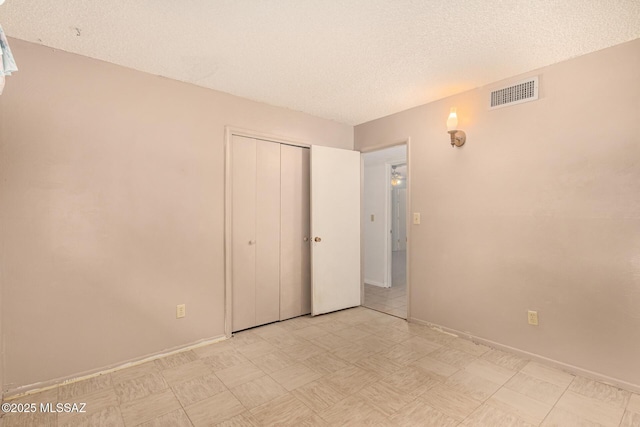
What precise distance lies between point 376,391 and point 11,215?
2.65 meters

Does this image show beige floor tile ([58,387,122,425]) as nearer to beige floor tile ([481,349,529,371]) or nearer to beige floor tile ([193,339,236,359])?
beige floor tile ([193,339,236,359])

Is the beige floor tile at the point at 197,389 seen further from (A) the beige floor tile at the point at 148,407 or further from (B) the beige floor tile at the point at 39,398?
(B) the beige floor tile at the point at 39,398

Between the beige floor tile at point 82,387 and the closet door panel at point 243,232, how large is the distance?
109 cm

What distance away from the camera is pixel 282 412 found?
1834 millimetres

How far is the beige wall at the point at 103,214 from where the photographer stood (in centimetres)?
202

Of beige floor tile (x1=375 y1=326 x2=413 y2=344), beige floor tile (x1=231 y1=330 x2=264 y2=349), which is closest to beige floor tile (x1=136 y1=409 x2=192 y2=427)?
beige floor tile (x1=231 y1=330 x2=264 y2=349)

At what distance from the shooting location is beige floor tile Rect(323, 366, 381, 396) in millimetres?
2082

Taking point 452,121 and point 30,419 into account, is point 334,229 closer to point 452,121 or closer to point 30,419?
point 452,121


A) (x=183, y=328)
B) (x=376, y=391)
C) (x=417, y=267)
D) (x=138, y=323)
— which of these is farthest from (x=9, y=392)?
(x=417, y=267)

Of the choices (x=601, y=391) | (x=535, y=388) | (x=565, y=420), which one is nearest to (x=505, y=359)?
(x=535, y=388)

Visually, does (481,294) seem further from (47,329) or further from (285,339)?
(47,329)

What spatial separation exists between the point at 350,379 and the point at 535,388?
1.25 meters

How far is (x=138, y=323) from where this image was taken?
7.97 feet

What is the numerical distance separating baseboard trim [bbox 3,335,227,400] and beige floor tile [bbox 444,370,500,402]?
6.67 feet
